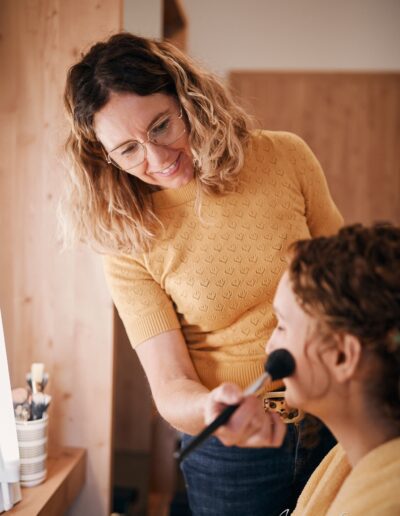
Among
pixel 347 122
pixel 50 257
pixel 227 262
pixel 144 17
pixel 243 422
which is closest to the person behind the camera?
pixel 243 422

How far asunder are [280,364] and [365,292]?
16 centimetres

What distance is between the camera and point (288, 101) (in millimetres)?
2834

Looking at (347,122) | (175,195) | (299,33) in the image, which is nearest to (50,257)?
(175,195)

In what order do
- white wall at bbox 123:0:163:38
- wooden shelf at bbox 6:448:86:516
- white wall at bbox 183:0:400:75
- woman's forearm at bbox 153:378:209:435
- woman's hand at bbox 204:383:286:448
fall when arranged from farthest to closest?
white wall at bbox 183:0:400:75 → white wall at bbox 123:0:163:38 → wooden shelf at bbox 6:448:86:516 → woman's forearm at bbox 153:378:209:435 → woman's hand at bbox 204:383:286:448

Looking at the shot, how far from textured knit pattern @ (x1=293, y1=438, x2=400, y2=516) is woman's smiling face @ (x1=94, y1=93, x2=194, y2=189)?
62 cm

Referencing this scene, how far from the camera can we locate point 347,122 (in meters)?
2.82

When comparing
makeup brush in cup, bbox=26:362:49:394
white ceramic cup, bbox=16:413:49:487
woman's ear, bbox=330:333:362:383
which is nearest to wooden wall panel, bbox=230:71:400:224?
makeup brush in cup, bbox=26:362:49:394

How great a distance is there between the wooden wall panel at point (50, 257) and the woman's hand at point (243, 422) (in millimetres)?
739

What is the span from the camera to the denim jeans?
105 centimetres

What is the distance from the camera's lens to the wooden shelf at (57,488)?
1.16 meters

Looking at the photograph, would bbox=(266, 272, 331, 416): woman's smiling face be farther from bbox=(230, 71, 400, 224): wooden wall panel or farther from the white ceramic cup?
bbox=(230, 71, 400, 224): wooden wall panel

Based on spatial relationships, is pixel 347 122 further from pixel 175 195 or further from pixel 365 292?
pixel 365 292

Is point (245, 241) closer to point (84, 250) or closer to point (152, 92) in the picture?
point (152, 92)

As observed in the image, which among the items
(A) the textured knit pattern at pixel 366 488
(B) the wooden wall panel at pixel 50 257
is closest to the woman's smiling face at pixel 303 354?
(A) the textured knit pattern at pixel 366 488
